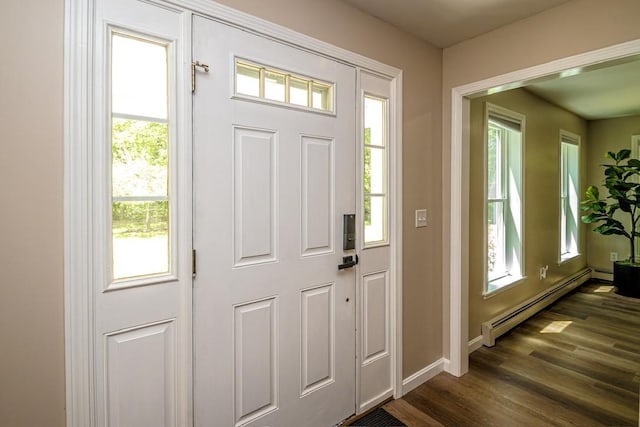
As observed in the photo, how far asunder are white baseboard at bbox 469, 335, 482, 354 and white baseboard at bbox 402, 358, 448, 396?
461 millimetres

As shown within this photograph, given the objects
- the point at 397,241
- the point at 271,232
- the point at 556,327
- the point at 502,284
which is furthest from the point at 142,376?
the point at 556,327

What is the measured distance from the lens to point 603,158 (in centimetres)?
525

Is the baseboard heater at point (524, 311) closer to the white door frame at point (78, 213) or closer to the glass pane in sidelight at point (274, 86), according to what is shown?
the glass pane in sidelight at point (274, 86)

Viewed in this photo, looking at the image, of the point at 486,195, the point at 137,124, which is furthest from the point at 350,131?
the point at 486,195

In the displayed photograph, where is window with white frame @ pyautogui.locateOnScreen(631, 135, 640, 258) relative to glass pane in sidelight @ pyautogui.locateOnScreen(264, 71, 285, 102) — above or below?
above

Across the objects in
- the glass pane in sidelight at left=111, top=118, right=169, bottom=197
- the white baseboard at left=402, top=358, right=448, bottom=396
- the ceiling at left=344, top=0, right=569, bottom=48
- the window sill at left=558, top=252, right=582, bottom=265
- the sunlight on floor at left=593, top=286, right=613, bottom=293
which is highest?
the ceiling at left=344, top=0, right=569, bottom=48

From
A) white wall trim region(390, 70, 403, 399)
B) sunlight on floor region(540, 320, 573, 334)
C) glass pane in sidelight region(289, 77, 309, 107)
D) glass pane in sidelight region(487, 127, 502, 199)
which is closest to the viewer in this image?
glass pane in sidelight region(289, 77, 309, 107)

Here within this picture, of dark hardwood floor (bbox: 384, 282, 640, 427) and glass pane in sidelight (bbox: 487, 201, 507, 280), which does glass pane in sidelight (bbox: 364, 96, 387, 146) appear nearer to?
dark hardwood floor (bbox: 384, 282, 640, 427)

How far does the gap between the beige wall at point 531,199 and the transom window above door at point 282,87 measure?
165cm

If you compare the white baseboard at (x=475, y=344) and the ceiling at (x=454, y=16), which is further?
the white baseboard at (x=475, y=344)

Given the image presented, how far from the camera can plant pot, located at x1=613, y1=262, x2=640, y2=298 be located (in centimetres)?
435

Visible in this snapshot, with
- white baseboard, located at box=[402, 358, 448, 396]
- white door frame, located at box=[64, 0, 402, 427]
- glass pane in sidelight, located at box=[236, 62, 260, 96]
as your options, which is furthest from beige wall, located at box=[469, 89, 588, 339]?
white door frame, located at box=[64, 0, 402, 427]

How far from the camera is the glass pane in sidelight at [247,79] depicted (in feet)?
5.06

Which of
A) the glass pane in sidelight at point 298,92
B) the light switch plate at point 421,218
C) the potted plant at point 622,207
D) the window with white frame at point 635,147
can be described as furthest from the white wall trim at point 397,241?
the window with white frame at point 635,147
